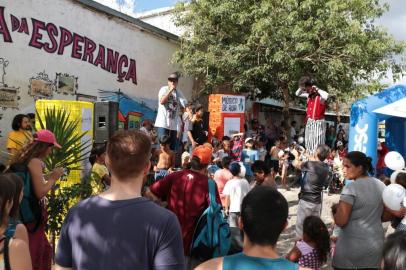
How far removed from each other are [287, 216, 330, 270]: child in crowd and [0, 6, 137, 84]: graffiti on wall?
7.87m

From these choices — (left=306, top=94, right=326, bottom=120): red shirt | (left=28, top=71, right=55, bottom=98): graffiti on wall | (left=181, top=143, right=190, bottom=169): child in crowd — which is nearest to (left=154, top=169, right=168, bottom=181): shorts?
(left=181, top=143, right=190, bottom=169): child in crowd

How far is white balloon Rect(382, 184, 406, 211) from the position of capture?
11.5ft

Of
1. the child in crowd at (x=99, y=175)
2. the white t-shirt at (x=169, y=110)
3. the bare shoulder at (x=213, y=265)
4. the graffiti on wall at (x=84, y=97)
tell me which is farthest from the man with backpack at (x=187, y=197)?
the graffiti on wall at (x=84, y=97)

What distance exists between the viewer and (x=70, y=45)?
10555mm

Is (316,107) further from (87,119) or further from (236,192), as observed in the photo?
(87,119)

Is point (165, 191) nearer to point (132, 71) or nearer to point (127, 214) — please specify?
point (127, 214)

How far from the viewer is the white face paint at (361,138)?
870 centimetres

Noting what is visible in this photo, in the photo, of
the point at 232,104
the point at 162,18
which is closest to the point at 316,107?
the point at 232,104

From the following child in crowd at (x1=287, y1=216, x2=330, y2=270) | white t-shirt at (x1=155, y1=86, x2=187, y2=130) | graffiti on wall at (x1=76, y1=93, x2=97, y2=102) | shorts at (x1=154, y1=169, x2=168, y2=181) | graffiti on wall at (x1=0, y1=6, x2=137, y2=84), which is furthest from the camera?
graffiti on wall at (x1=76, y1=93, x2=97, y2=102)

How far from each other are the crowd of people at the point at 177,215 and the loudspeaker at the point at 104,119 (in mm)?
884

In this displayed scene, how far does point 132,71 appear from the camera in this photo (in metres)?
12.8

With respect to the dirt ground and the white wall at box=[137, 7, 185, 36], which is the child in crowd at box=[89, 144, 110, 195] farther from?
the white wall at box=[137, 7, 185, 36]

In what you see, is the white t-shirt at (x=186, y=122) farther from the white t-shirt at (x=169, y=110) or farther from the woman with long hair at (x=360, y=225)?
the woman with long hair at (x=360, y=225)

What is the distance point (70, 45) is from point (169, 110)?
171 inches
